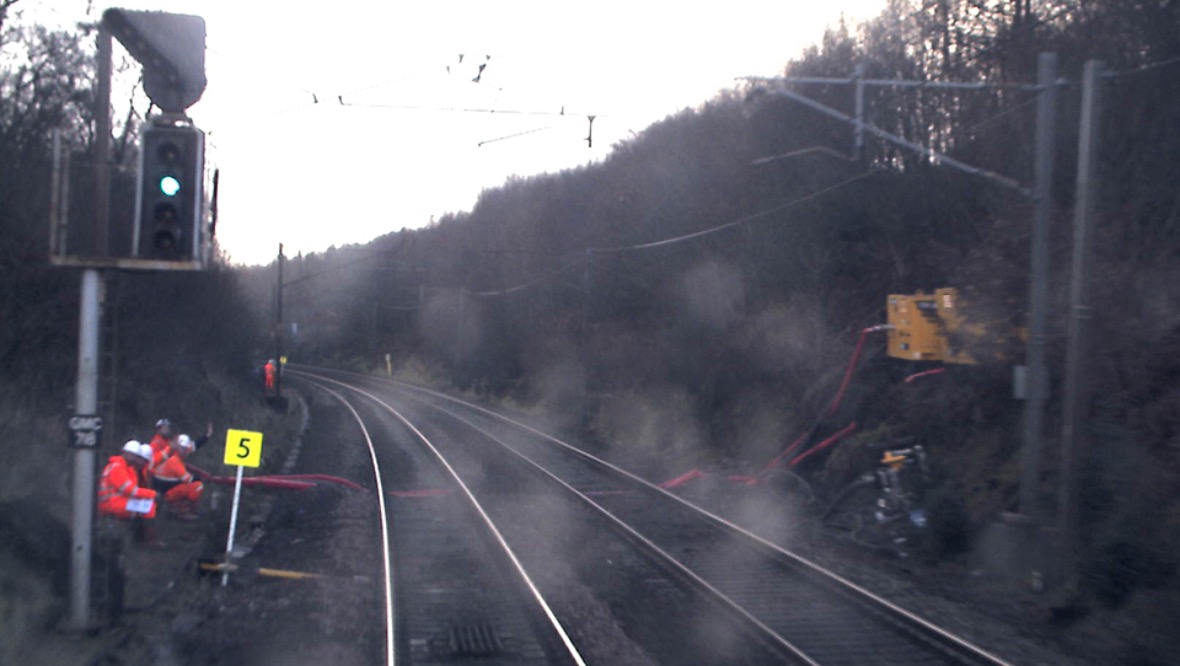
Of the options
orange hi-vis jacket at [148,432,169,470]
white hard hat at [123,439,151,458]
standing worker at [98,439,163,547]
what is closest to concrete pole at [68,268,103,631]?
standing worker at [98,439,163,547]

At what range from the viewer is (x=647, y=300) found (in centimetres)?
3466

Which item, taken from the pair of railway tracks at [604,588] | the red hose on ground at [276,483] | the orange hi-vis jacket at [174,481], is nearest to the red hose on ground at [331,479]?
the red hose on ground at [276,483]

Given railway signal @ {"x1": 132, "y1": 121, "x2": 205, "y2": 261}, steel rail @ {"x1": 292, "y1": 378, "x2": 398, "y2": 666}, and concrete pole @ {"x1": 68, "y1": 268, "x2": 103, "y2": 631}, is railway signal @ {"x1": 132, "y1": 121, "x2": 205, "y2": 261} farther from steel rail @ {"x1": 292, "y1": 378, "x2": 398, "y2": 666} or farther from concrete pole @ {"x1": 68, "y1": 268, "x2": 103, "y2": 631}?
steel rail @ {"x1": 292, "y1": 378, "x2": 398, "y2": 666}

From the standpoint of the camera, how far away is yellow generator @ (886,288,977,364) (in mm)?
16578

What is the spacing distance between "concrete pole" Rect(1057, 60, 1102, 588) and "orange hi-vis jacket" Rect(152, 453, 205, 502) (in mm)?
10679

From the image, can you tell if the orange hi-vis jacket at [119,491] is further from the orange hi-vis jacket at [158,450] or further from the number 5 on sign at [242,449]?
the orange hi-vis jacket at [158,450]

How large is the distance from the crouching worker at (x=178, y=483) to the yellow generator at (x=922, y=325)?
11.1 m

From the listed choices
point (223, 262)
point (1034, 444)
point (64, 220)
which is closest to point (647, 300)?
point (223, 262)

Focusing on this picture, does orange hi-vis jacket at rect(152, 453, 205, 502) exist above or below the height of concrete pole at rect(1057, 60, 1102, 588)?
below

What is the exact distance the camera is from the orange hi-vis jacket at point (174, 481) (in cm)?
1357

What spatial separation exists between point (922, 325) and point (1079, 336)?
7.70 metres

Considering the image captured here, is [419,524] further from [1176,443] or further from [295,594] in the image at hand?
[1176,443]

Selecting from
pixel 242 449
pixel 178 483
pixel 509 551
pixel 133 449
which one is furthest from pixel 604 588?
pixel 178 483

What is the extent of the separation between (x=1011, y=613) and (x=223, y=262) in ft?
86.3
